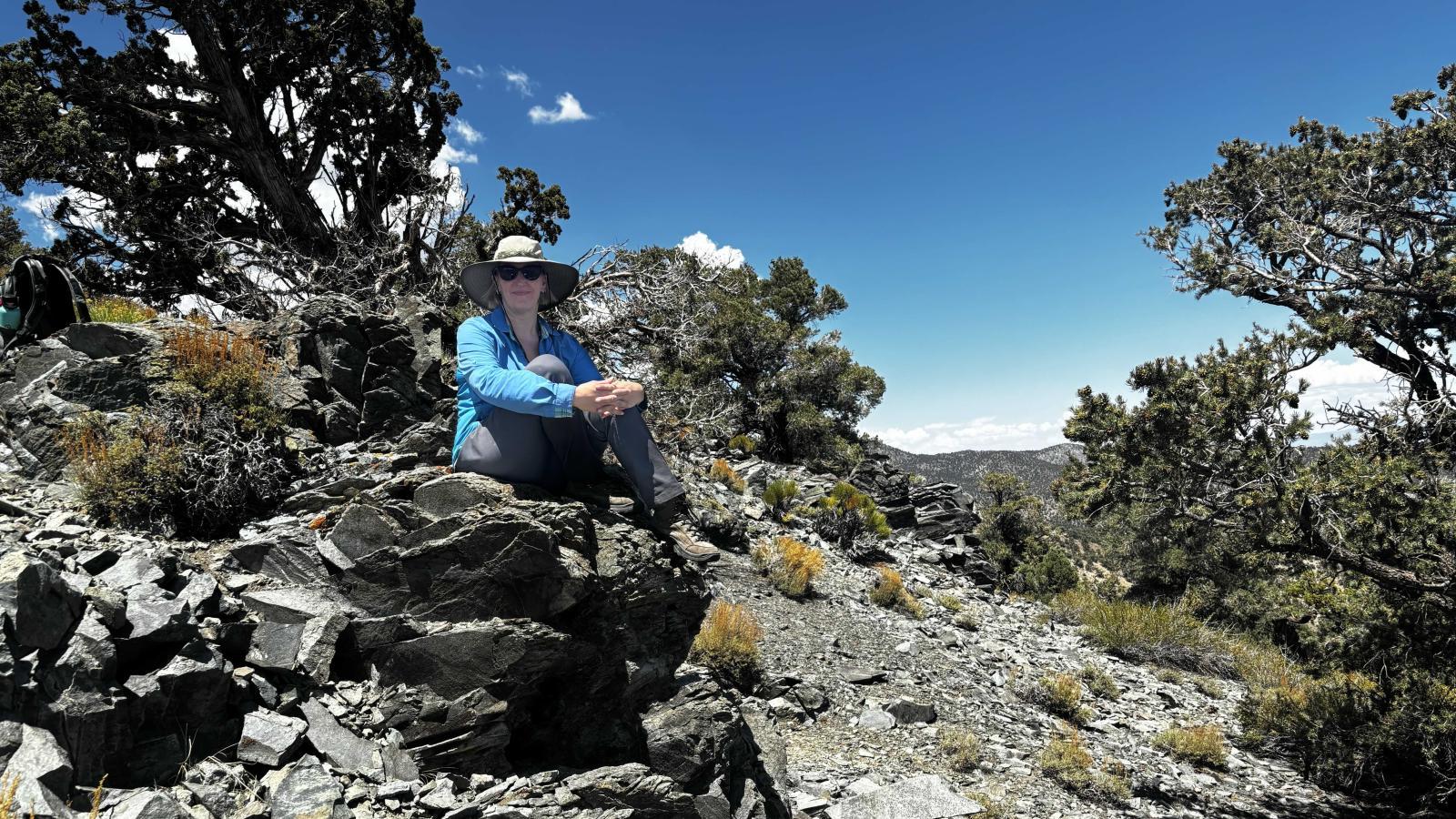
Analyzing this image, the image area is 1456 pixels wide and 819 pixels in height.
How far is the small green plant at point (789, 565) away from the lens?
11625 mm

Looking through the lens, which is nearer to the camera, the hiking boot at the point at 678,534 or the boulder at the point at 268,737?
the boulder at the point at 268,737

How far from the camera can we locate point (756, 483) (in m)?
18.1

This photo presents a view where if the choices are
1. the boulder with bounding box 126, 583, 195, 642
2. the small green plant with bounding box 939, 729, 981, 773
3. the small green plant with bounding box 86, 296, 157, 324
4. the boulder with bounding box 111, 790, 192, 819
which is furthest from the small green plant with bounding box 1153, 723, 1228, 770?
the small green plant with bounding box 86, 296, 157, 324

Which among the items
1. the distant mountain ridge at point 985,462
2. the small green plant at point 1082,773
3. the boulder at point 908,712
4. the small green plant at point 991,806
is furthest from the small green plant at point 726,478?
the distant mountain ridge at point 985,462

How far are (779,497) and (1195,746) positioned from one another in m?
9.08

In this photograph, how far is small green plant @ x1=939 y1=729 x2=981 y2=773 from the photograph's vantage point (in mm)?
7480

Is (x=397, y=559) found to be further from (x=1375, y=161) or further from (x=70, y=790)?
(x=1375, y=161)

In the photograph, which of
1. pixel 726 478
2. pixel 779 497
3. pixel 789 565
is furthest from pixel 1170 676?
pixel 726 478

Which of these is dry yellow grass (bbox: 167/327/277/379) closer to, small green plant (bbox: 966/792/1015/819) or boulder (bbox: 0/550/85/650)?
boulder (bbox: 0/550/85/650)

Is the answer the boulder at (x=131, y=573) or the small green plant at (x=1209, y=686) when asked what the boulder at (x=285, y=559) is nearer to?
the boulder at (x=131, y=573)

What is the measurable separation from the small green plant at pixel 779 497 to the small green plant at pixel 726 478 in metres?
0.68

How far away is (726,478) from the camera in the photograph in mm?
16766

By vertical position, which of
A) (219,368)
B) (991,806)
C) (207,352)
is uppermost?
(207,352)

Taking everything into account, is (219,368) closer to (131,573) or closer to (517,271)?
(131,573)
